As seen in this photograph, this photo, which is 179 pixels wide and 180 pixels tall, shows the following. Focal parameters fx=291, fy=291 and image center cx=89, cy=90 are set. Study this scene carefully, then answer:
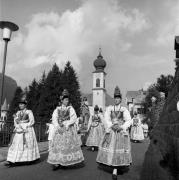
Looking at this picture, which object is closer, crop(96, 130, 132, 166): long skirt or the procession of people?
crop(96, 130, 132, 166): long skirt

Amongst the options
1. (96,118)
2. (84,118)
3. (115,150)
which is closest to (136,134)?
(84,118)

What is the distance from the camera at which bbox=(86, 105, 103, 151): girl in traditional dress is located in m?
13.0

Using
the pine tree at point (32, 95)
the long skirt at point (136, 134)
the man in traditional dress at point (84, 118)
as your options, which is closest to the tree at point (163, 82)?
the pine tree at point (32, 95)

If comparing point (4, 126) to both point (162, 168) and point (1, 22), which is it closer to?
point (1, 22)

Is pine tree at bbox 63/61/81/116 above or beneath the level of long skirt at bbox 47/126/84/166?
above

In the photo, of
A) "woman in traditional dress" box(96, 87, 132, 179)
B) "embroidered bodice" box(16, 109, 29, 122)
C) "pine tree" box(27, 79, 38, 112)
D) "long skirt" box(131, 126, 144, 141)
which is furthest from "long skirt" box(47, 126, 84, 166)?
"pine tree" box(27, 79, 38, 112)

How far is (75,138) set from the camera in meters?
8.20

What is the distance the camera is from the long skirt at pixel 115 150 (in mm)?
7312

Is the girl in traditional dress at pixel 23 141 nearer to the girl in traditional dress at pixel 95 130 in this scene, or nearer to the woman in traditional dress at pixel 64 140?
the woman in traditional dress at pixel 64 140

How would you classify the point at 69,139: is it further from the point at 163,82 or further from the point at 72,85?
the point at 163,82

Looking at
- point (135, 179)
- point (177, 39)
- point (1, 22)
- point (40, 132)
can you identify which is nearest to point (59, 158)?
point (135, 179)

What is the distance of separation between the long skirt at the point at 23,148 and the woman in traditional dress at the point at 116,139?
2.22 metres

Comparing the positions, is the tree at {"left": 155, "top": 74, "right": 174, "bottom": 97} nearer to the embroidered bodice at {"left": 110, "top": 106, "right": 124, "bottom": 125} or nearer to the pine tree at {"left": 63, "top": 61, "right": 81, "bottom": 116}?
the pine tree at {"left": 63, "top": 61, "right": 81, "bottom": 116}

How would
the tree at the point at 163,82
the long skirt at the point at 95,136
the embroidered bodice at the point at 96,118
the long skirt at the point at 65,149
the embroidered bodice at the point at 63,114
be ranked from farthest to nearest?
1. the tree at the point at 163,82
2. the embroidered bodice at the point at 96,118
3. the long skirt at the point at 95,136
4. the embroidered bodice at the point at 63,114
5. the long skirt at the point at 65,149
